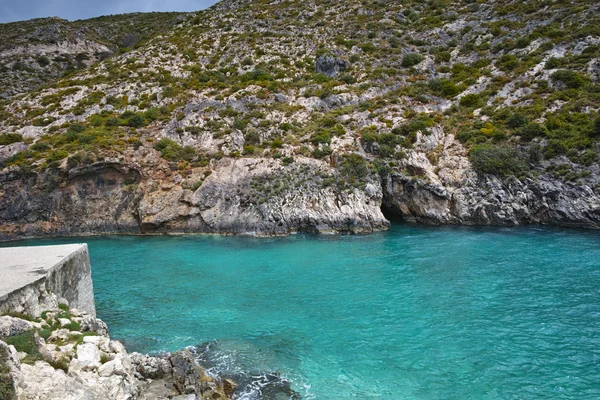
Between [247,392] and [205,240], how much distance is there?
1995 cm

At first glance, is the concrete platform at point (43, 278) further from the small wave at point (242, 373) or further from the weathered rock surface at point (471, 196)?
the weathered rock surface at point (471, 196)

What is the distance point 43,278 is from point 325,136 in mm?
28585

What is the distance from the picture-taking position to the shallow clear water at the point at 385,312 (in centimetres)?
977

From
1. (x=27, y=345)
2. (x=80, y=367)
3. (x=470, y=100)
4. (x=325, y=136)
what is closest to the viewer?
(x=27, y=345)

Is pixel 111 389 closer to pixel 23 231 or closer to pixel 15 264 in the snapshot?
pixel 15 264

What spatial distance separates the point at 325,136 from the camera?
3562 cm

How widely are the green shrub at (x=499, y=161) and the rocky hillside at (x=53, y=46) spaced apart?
5375 cm

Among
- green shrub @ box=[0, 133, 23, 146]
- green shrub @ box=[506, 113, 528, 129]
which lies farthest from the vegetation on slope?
green shrub @ box=[0, 133, 23, 146]

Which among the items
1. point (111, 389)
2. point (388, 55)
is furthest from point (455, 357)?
point (388, 55)

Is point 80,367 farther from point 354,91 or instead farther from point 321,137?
point 354,91

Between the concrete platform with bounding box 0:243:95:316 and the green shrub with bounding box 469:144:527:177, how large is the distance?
29510mm

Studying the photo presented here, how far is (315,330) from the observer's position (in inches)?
505

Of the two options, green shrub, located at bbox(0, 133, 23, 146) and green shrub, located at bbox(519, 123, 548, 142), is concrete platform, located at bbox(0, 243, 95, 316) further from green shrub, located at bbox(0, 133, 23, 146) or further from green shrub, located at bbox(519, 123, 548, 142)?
green shrub, located at bbox(519, 123, 548, 142)

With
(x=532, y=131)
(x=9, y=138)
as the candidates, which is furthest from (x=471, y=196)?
(x=9, y=138)
